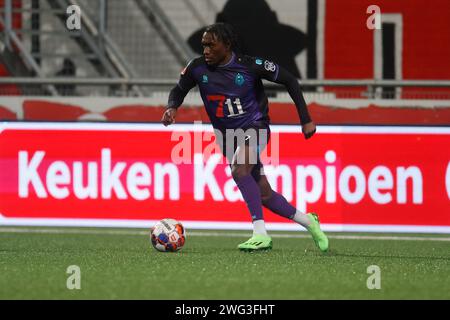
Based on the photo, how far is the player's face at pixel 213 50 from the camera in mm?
9828

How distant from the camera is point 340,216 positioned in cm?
Result: 1225

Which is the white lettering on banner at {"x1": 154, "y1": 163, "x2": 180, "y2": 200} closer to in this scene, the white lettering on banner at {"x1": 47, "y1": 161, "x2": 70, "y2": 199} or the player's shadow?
the white lettering on banner at {"x1": 47, "y1": 161, "x2": 70, "y2": 199}

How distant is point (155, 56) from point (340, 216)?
5263 mm

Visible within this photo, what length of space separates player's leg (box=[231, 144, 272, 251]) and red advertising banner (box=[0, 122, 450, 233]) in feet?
7.69

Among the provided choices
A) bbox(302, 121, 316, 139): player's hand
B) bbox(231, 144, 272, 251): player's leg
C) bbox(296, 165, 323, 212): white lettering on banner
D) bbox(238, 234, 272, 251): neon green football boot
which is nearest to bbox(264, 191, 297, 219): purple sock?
bbox(231, 144, 272, 251): player's leg

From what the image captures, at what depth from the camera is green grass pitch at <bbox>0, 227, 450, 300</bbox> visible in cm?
715

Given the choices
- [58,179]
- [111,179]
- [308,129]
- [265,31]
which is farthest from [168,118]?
[265,31]

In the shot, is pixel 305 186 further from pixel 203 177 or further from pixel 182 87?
pixel 182 87

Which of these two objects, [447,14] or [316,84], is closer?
[316,84]

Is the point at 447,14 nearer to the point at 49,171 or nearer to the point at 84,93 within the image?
the point at 84,93

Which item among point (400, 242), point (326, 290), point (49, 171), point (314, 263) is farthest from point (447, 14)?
point (326, 290)

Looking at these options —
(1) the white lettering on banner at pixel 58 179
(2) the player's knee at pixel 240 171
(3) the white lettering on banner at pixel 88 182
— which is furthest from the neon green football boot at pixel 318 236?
(1) the white lettering on banner at pixel 58 179

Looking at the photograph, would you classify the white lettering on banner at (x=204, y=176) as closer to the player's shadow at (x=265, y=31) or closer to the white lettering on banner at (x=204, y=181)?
the white lettering on banner at (x=204, y=181)
